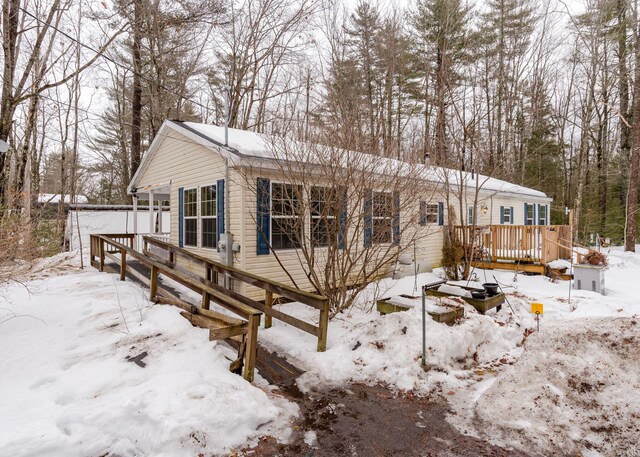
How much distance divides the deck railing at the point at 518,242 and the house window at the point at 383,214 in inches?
169

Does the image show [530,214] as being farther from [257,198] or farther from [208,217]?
[208,217]

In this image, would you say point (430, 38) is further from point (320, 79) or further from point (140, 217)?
point (140, 217)

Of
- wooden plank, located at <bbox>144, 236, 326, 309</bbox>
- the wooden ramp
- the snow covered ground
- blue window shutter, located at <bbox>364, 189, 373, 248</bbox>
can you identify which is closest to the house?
blue window shutter, located at <bbox>364, 189, 373, 248</bbox>

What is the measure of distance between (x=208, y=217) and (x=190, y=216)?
1.06 m

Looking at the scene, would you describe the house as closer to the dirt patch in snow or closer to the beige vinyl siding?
the beige vinyl siding

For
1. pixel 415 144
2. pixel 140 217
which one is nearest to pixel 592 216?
pixel 415 144

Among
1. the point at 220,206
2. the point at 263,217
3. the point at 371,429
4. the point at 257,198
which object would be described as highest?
the point at 257,198

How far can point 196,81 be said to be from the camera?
57.7ft

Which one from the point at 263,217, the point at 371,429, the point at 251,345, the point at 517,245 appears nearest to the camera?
the point at 371,429

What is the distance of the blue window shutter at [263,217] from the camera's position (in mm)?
6711

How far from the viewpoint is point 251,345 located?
12.0ft

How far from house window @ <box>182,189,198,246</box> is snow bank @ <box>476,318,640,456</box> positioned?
7.42 meters

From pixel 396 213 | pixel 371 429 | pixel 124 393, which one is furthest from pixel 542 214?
pixel 124 393

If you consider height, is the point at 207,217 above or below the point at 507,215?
below
